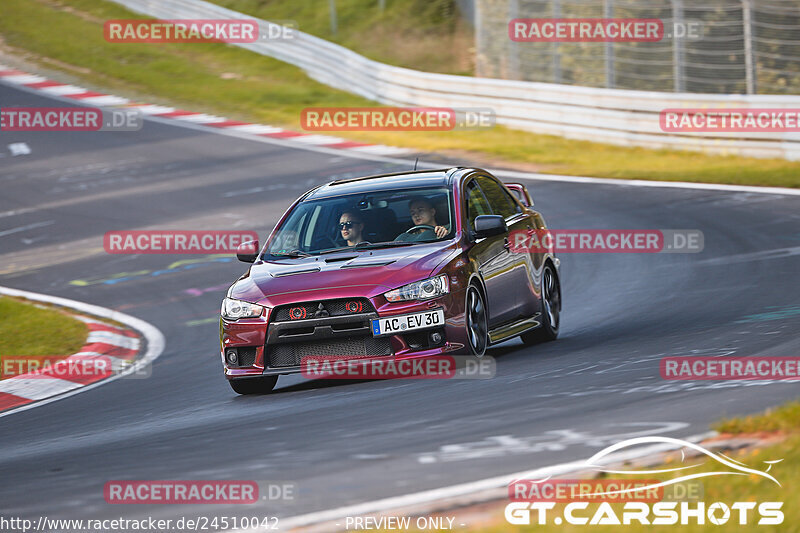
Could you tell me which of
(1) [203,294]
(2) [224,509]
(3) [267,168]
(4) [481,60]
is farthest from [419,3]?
(2) [224,509]

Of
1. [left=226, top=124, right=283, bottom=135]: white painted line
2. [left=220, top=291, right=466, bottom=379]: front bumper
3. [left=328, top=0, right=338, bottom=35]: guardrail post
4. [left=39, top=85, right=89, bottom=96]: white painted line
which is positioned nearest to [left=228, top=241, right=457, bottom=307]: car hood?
[left=220, top=291, right=466, bottom=379]: front bumper

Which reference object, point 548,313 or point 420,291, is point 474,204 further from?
point 420,291

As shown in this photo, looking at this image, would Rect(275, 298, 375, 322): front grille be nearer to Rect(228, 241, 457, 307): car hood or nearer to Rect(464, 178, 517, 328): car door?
Rect(228, 241, 457, 307): car hood

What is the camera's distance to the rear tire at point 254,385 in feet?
32.8

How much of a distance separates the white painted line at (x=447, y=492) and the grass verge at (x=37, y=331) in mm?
8439

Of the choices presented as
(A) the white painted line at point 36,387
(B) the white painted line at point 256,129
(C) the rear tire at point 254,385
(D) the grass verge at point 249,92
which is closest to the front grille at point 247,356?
(C) the rear tire at point 254,385

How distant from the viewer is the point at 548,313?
11484 mm

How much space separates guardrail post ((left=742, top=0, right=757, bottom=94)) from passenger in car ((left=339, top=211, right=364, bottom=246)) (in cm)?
1398

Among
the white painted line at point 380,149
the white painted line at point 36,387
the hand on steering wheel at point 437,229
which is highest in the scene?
the white painted line at point 380,149

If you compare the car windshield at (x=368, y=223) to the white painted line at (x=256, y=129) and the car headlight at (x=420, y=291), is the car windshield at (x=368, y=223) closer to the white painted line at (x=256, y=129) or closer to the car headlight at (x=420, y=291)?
the car headlight at (x=420, y=291)

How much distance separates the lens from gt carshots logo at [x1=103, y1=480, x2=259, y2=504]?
19.6 ft

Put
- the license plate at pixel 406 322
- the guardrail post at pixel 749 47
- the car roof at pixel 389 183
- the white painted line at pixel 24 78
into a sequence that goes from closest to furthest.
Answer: the license plate at pixel 406 322 < the car roof at pixel 389 183 < the guardrail post at pixel 749 47 < the white painted line at pixel 24 78

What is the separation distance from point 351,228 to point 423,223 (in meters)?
0.56

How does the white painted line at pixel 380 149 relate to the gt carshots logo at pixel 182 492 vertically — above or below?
above
